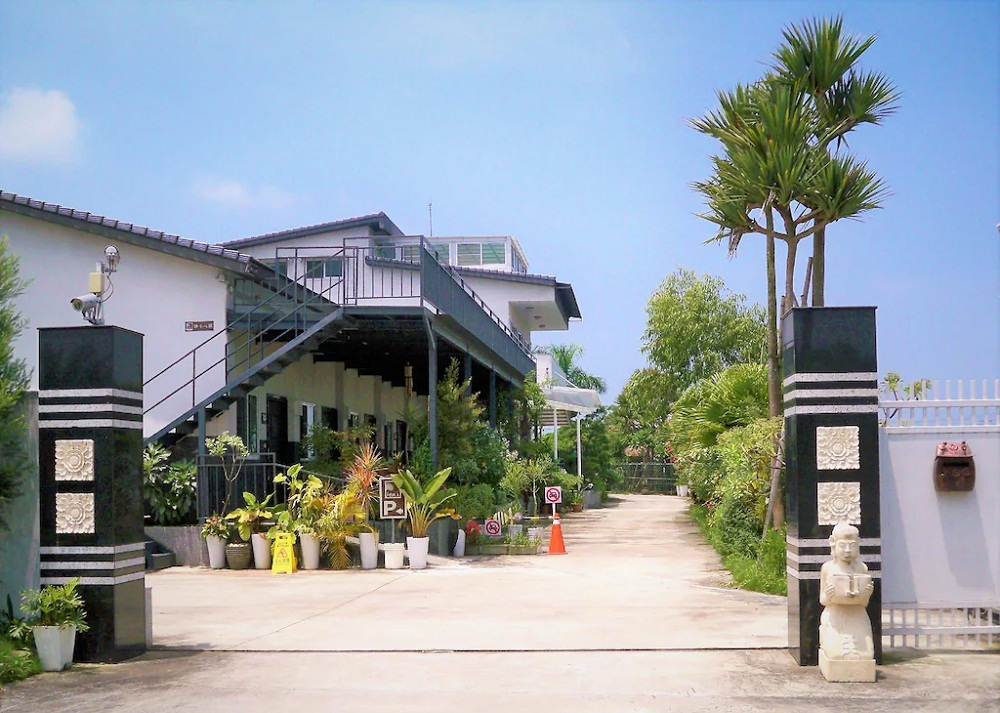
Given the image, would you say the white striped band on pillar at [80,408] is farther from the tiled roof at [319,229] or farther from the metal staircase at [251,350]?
the tiled roof at [319,229]

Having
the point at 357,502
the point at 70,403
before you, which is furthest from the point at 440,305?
the point at 70,403

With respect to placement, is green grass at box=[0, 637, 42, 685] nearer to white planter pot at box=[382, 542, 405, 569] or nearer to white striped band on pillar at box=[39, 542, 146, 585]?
white striped band on pillar at box=[39, 542, 146, 585]

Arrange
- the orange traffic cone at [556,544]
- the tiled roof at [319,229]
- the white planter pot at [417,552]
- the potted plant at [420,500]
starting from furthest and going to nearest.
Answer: the tiled roof at [319,229] < the orange traffic cone at [556,544] < the potted plant at [420,500] < the white planter pot at [417,552]

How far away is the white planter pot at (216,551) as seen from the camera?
16078 mm

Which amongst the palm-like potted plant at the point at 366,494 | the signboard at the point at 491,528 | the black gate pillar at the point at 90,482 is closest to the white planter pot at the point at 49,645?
the black gate pillar at the point at 90,482

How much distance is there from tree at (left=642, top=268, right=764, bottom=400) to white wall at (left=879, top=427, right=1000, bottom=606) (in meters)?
26.8

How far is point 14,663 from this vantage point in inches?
311

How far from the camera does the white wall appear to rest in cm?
821

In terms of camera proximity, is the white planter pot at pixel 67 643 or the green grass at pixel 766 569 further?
the green grass at pixel 766 569

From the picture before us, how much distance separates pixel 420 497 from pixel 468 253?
22336mm

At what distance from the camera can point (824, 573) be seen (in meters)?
7.67

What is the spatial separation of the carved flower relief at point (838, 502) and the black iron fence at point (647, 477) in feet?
124

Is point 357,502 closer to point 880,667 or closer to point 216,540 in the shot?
point 216,540

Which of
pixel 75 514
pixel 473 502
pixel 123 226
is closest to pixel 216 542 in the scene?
pixel 473 502
